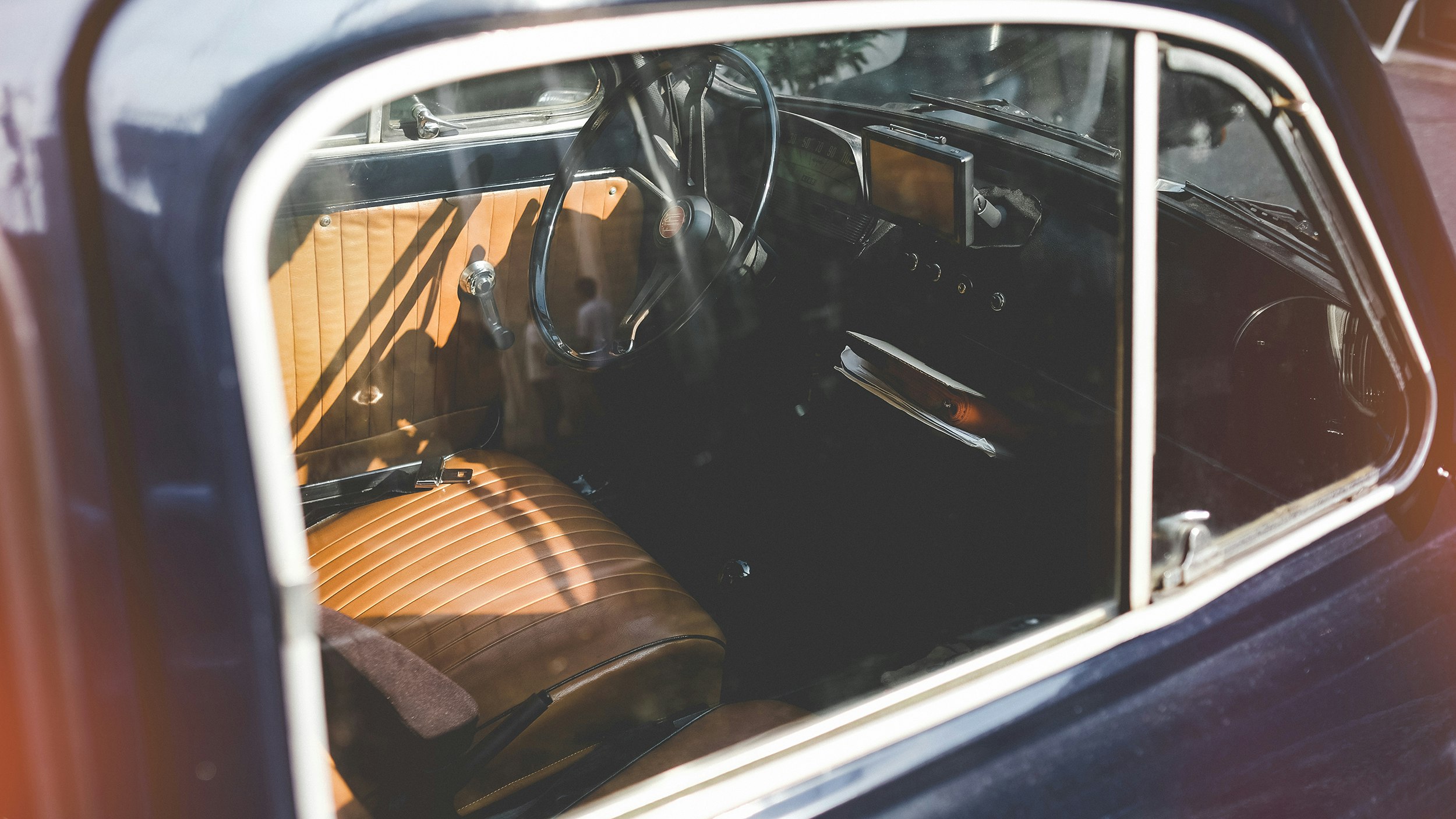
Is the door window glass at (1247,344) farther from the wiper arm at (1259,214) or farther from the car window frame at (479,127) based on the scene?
the car window frame at (479,127)

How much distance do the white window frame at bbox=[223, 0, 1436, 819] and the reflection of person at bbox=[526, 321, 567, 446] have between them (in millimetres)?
1331

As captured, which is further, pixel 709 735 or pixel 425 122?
pixel 425 122

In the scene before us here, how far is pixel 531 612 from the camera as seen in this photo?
145cm

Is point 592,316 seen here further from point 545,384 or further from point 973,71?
point 973,71

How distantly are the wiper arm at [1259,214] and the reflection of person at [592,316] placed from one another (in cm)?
124

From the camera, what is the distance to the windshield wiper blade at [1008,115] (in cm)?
157

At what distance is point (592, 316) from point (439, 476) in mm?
539

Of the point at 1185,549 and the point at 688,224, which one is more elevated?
the point at 688,224

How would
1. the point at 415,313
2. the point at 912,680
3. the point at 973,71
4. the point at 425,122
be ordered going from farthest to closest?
1. the point at 425,122
2. the point at 415,313
3. the point at 973,71
4. the point at 912,680

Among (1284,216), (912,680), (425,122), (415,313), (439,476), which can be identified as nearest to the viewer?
(912,680)

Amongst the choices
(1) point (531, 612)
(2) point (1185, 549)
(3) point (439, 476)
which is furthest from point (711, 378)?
(2) point (1185, 549)

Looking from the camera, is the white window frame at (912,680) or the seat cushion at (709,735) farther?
the seat cushion at (709,735)

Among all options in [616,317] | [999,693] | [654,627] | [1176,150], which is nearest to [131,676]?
[999,693]

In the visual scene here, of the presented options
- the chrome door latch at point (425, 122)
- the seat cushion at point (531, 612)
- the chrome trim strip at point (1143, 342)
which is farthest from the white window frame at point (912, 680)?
the chrome door latch at point (425, 122)
